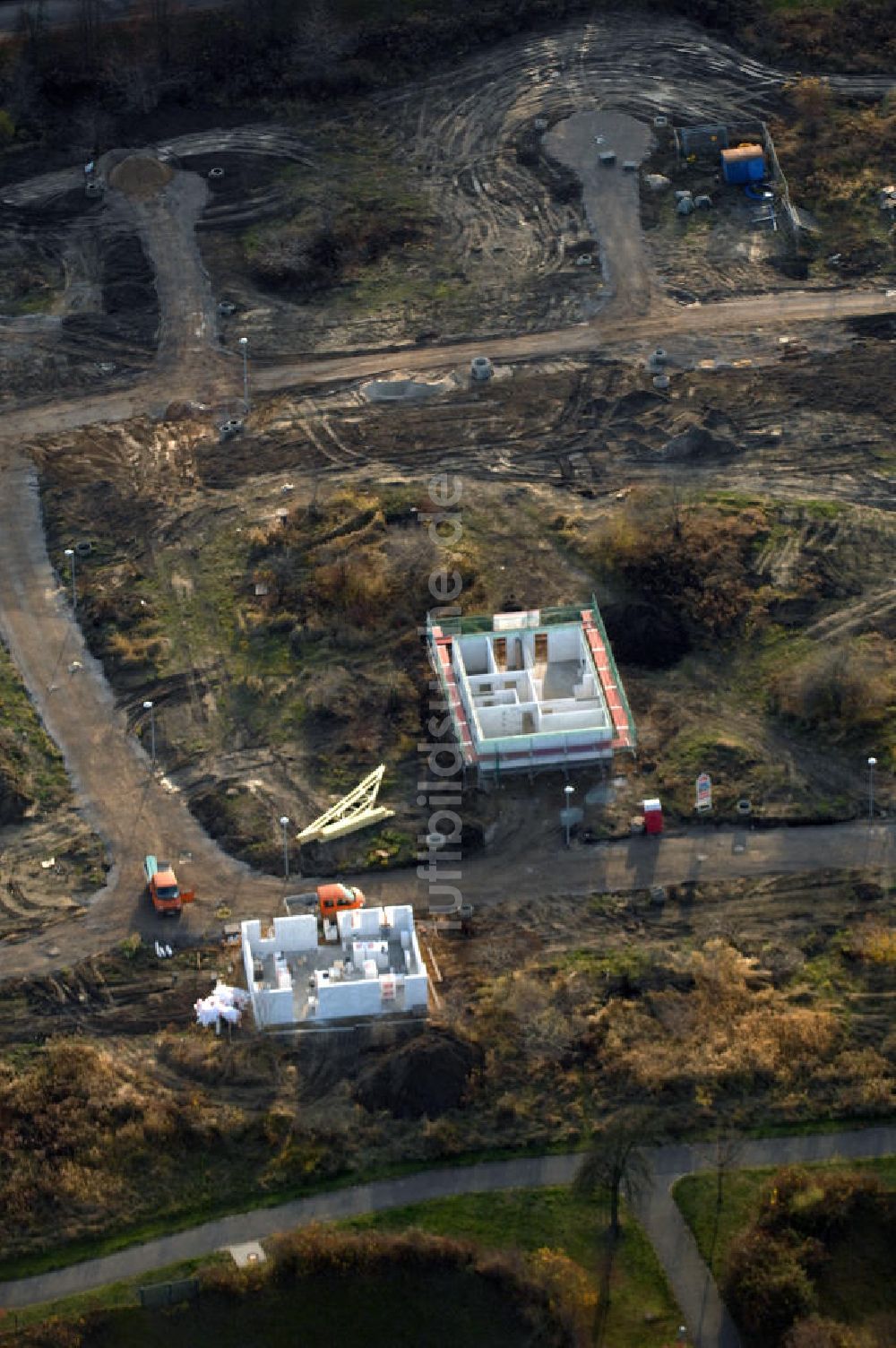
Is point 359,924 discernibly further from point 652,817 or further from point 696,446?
point 696,446

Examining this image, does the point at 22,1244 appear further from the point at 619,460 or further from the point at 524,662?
the point at 619,460

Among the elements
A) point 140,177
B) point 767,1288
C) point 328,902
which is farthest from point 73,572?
point 767,1288

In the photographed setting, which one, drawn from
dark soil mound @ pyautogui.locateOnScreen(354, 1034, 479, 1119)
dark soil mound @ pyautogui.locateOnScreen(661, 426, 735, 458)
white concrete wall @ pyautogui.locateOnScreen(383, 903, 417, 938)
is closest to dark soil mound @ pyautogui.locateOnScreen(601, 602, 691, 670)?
dark soil mound @ pyautogui.locateOnScreen(661, 426, 735, 458)

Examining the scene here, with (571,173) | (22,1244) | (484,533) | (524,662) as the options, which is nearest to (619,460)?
(484,533)

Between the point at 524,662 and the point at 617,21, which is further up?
the point at 617,21

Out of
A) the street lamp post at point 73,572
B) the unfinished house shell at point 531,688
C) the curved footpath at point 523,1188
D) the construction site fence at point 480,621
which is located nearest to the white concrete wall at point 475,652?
the unfinished house shell at point 531,688
